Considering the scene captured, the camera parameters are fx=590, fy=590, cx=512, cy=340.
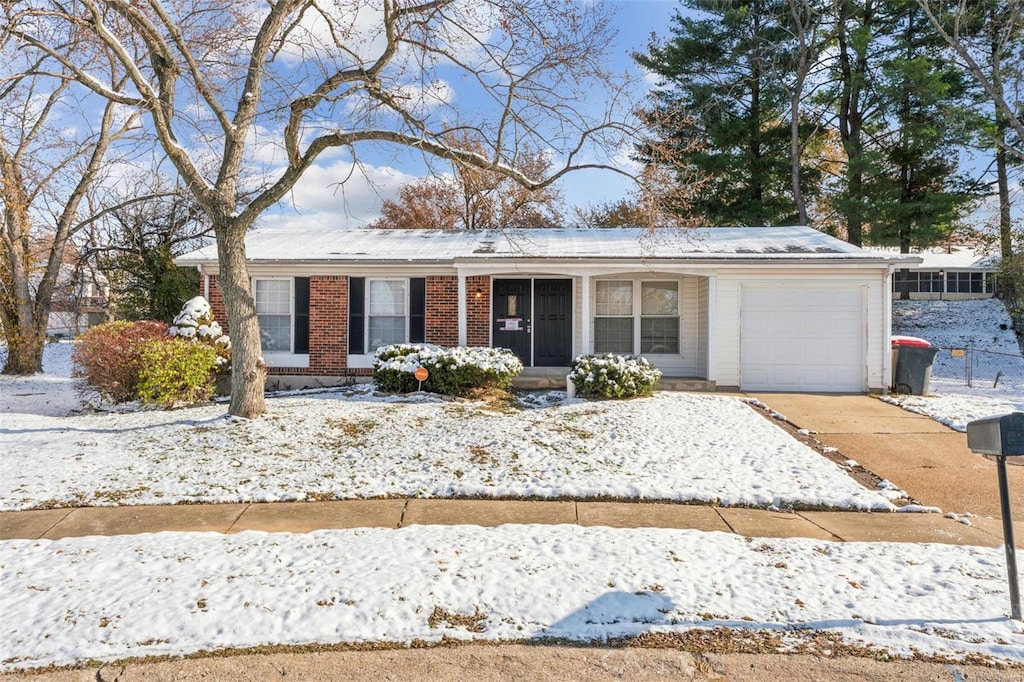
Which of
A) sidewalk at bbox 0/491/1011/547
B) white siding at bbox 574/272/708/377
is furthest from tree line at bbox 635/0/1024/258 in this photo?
sidewalk at bbox 0/491/1011/547

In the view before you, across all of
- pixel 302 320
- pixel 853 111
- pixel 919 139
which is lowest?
pixel 302 320

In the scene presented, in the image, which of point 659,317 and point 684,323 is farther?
point 659,317

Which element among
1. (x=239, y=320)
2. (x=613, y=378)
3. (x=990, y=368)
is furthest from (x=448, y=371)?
(x=990, y=368)

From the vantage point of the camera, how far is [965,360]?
18.6 metres

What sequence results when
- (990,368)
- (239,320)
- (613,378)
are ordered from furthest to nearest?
(990,368), (613,378), (239,320)

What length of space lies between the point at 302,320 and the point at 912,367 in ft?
41.6

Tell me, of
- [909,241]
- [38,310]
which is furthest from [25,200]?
[909,241]

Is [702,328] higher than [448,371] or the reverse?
higher

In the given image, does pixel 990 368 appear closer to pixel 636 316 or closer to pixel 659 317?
pixel 659 317

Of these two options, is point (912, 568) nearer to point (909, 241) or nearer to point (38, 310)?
point (909, 241)

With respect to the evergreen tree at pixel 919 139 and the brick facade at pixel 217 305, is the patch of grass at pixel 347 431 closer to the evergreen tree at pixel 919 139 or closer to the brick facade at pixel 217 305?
the brick facade at pixel 217 305

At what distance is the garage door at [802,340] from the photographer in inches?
470

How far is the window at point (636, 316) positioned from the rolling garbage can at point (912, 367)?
14.2ft

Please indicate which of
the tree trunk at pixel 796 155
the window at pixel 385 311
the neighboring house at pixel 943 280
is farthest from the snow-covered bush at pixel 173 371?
the neighboring house at pixel 943 280
